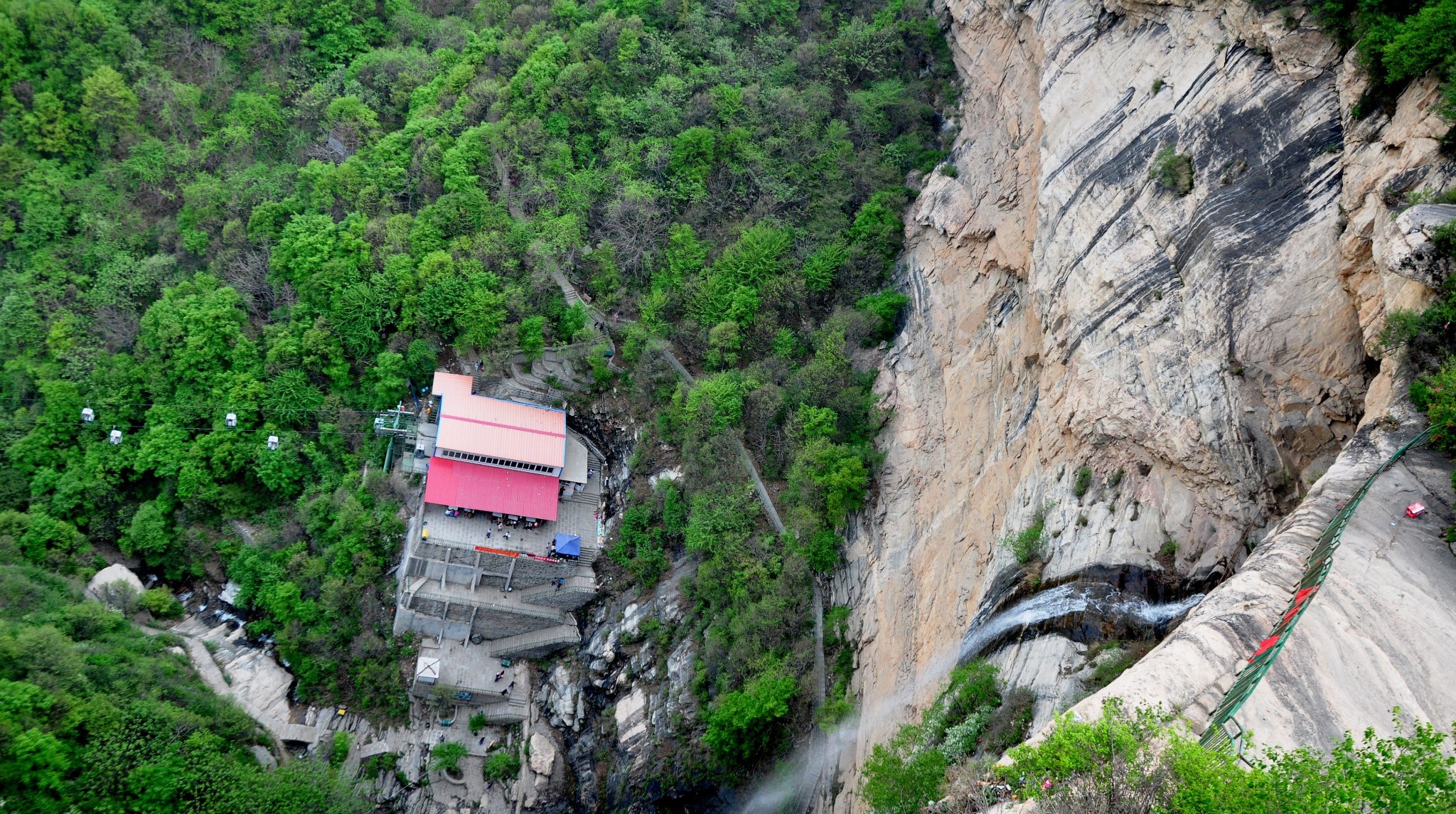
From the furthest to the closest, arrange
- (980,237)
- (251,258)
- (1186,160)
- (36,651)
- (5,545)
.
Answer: (251,258)
(5,545)
(980,237)
(36,651)
(1186,160)

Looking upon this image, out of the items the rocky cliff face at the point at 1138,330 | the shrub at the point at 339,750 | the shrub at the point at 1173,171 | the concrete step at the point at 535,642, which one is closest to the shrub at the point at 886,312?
the rocky cliff face at the point at 1138,330

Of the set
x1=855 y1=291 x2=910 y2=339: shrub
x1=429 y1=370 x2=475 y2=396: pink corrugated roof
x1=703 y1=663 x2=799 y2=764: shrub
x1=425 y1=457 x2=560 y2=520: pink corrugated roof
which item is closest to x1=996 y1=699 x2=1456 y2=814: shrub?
x1=703 y1=663 x2=799 y2=764: shrub

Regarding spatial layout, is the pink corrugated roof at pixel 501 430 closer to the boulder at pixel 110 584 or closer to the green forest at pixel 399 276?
the green forest at pixel 399 276

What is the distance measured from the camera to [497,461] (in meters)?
38.9

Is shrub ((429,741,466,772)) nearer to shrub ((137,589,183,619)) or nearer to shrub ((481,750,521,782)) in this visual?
shrub ((481,750,521,782))

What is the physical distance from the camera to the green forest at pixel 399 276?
120 feet

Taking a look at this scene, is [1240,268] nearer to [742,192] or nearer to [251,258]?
[742,192]

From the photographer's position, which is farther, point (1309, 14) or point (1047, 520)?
point (1047, 520)

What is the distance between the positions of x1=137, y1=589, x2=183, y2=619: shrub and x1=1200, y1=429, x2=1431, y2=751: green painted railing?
124ft

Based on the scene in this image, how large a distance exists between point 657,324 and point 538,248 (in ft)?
19.7

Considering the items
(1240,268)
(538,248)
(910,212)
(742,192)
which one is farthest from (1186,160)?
(538,248)

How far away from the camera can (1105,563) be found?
2255 cm

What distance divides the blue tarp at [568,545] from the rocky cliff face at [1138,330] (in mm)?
11463

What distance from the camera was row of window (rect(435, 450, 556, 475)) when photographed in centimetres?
3853
